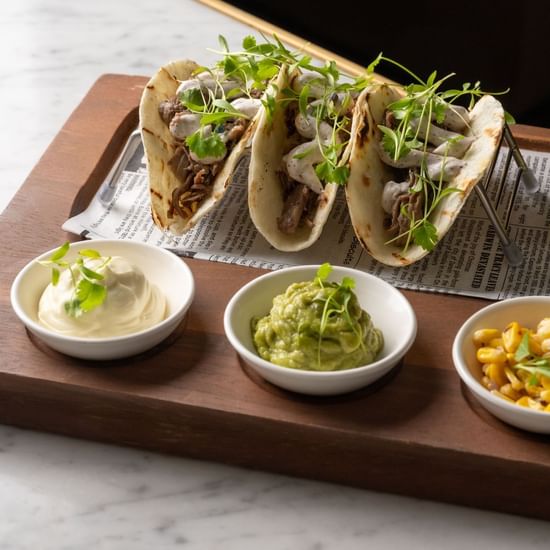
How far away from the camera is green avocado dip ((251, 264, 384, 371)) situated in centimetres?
143

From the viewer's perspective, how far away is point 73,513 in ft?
4.54

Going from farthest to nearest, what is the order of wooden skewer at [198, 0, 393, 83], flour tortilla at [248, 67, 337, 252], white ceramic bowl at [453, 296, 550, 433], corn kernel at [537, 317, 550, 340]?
wooden skewer at [198, 0, 393, 83]
flour tortilla at [248, 67, 337, 252]
corn kernel at [537, 317, 550, 340]
white ceramic bowl at [453, 296, 550, 433]

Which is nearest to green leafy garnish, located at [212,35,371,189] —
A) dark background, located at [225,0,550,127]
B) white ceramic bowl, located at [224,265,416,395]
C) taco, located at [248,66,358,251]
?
taco, located at [248,66,358,251]

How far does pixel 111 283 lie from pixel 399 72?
1850 mm

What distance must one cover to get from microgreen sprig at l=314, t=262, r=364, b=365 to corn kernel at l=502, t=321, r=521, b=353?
0.67 ft

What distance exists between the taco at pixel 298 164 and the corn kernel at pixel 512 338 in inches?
17.2

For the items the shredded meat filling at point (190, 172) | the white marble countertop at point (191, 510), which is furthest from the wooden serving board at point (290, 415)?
the shredded meat filling at point (190, 172)

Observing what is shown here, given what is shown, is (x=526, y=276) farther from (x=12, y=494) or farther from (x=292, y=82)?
(x=12, y=494)

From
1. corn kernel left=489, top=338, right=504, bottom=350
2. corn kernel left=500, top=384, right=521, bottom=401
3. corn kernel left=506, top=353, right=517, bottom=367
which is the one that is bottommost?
corn kernel left=500, top=384, right=521, bottom=401

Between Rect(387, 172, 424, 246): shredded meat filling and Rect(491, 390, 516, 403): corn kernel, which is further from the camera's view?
Rect(387, 172, 424, 246): shredded meat filling

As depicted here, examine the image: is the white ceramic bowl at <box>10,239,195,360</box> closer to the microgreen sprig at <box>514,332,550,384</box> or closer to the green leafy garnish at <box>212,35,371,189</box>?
the green leafy garnish at <box>212,35,371,189</box>

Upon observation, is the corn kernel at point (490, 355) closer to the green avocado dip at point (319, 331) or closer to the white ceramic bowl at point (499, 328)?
the white ceramic bowl at point (499, 328)

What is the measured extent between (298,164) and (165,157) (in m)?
0.28

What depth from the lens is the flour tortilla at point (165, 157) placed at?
185cm
